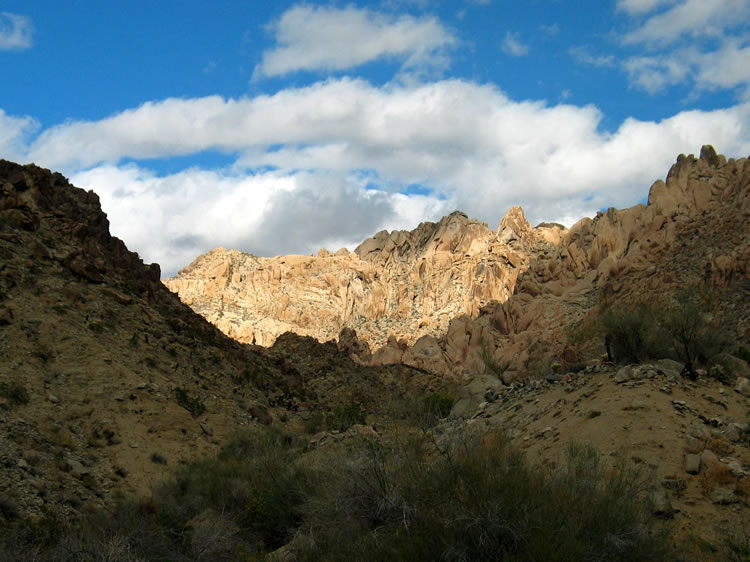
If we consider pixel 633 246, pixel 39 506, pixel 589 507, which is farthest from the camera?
pixel 633 246

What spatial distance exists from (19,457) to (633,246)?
69.4 meters

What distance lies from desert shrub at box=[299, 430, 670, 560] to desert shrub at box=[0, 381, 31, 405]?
13.5 metres

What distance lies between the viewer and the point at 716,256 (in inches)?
2212

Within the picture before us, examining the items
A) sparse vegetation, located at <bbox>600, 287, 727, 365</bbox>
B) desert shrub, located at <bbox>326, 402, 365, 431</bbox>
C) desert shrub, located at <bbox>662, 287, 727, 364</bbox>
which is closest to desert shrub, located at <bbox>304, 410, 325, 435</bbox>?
desert shrub, located at <bbox>326, 402, 365, 431</bbox>

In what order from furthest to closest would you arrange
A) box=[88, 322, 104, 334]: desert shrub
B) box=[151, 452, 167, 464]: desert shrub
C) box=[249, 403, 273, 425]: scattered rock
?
box=[249, 403, 273, 425]: scattered rock < box=[88, 322, 104, 334]: desert shrub < box=[151, 452, 167, 464]: desert shrub

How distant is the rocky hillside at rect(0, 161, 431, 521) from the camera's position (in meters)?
18.4

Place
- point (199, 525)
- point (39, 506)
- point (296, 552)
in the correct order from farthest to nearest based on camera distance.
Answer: point (39, 506) < point (199, 525) < point (296, 552)

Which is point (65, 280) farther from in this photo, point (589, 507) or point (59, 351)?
point (589, 507)

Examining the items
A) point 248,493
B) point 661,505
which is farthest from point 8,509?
point 661,505

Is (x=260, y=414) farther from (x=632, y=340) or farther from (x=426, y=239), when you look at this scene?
(x=426, y=239)

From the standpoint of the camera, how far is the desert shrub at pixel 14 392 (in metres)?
20.2

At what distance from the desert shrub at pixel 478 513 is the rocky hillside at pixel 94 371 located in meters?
8.67

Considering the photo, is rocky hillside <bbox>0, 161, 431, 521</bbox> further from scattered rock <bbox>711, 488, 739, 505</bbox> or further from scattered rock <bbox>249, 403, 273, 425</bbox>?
scattered rock <bbox>711, 488, 739, 505</bbox>

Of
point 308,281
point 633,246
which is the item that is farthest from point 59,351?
point 308,281
